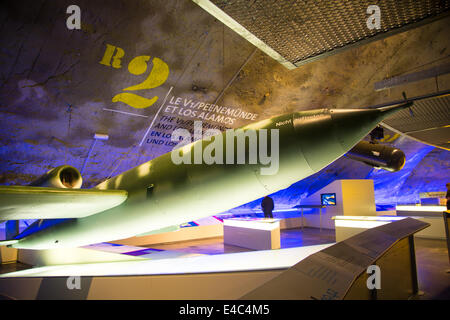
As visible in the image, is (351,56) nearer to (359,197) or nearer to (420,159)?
(359,197)

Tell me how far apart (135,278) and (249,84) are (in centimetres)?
690

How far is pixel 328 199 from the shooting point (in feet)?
35.0

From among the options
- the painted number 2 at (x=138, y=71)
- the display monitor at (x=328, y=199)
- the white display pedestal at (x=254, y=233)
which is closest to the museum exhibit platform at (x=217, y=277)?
the white display pedestal at (x=254, y=233)

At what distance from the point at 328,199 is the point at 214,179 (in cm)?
979

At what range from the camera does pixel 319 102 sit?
32.7ft

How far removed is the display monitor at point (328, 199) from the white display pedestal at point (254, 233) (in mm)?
3890

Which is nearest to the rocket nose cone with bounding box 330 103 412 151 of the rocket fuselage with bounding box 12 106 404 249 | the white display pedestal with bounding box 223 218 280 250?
the rocket fuselage with bounding box 12 106 404 249

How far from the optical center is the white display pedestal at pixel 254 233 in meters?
7.00

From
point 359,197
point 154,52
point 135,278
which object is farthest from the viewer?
point 359,197

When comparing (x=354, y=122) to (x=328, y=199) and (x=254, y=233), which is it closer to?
(x=254, y=233)

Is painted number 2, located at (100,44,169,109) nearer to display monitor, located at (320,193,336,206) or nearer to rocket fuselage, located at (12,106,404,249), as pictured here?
rocket fuselage, located at (12,106,404,249)

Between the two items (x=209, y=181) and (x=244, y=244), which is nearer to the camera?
(x=209, y=181)

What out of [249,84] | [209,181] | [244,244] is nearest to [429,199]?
[244,244]

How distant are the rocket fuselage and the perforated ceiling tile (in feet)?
2.55
